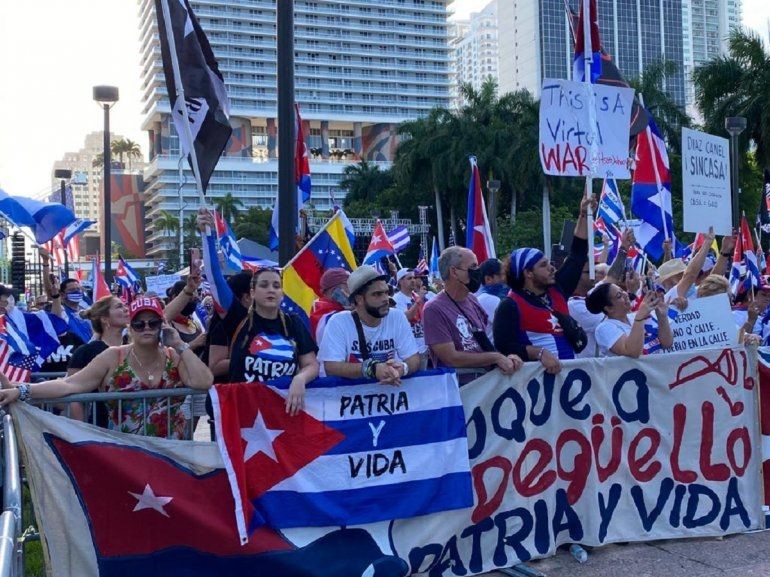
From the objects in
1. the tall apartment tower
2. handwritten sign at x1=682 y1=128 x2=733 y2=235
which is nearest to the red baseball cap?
handwritten sign at x1=682 y1=128 x2=733 y2=235

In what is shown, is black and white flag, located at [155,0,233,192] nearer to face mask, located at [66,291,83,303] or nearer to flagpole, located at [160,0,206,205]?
flagpole, located at [160,0,206,205]

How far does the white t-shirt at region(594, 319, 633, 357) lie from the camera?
19.4ft

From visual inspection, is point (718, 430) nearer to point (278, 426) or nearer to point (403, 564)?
point (403, 564)

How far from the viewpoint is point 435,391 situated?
5316 mm

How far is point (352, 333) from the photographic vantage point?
5.21 meters

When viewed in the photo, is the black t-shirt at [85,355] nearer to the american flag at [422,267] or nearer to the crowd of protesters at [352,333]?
the crowd of protesters at [352,333]

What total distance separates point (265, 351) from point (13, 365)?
12.2 feet

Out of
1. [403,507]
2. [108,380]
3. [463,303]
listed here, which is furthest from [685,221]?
[108,380]

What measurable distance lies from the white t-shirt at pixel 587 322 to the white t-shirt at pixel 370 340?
1.56 metres

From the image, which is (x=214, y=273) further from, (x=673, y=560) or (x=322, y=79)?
(x=322, y=79)

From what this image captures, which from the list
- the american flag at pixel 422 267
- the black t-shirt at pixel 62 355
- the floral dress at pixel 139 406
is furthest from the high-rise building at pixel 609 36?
the floral dress at pixel 139 406

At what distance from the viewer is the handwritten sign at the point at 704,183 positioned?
8.26 metres

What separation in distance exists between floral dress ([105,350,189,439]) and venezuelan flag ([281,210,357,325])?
2096 mm

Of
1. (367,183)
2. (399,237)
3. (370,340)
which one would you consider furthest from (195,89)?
(367,183)
